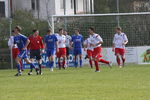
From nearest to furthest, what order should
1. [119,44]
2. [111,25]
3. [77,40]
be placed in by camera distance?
[119,44] → [77,40] → [111,25]

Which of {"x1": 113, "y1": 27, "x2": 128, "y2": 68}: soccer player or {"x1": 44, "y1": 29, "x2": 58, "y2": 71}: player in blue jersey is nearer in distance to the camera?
{"x1": 44, "y1": 29, "x2": 58, "y2": 71}: player in blue jersey

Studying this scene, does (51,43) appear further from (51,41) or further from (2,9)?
(2,9)

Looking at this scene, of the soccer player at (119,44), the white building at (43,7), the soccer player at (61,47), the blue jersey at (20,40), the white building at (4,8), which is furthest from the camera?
the white building at (43,7)

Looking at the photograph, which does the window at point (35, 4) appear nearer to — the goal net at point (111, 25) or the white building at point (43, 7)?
the white building at point (43, 7)

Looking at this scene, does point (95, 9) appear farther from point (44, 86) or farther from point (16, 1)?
point (44, 86)

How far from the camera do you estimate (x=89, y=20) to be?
35.5 m

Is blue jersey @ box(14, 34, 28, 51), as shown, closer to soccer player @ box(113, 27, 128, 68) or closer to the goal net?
soccer player @ box(113, 27, 128, 68)

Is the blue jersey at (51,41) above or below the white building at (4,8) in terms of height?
below

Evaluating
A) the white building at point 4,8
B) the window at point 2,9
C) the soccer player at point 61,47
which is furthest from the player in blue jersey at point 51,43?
the window at point 2,9

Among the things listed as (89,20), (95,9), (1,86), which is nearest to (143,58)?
(89,20)

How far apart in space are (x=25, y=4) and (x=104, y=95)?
42.6 meters

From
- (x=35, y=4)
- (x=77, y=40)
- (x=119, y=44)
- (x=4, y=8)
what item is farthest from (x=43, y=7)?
(x=119, y=44)

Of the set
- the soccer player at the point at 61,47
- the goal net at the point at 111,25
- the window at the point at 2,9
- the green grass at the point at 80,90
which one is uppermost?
the window at the point at 2,9

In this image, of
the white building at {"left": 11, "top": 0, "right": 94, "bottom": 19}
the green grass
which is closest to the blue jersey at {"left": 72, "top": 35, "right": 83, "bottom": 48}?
the green grass
